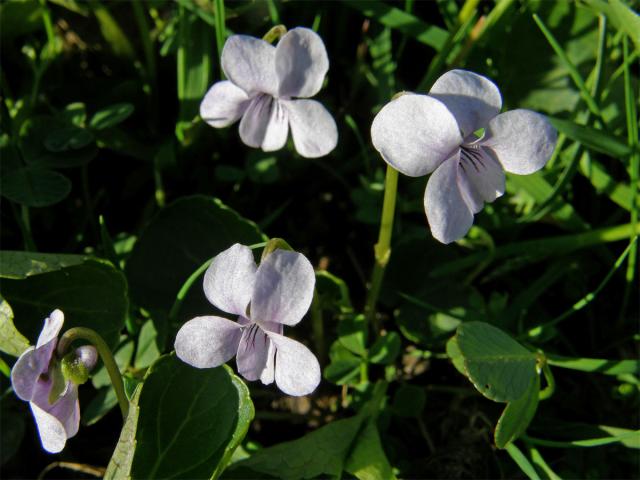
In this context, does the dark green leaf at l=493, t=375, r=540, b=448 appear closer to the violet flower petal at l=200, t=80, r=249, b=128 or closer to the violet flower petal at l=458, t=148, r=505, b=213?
the violet flower petal at l=458, t=148, r=505, b=213

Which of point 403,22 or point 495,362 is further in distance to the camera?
point 403,22

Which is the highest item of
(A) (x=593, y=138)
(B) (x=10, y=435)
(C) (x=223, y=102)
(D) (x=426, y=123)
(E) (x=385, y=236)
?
(D) (x=426, y=123)

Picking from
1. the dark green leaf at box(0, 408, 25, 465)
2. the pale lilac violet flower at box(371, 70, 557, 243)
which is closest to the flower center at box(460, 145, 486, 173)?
the pale lilac violet flower at box(371, 70, 557, 243)

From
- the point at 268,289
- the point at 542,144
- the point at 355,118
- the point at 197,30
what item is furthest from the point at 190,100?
the point at 542,144

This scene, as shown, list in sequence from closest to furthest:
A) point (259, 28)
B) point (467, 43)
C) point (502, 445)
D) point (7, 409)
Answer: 1. point (502, 445)
2. point (7, 409)
3. point (467, 43)
4. point (259, 28)

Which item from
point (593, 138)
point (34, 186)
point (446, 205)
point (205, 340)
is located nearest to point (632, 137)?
point (593, 138)

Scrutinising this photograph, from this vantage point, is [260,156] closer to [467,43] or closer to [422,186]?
[422,186]

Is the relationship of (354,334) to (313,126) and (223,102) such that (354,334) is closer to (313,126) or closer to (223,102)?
(313,126)
